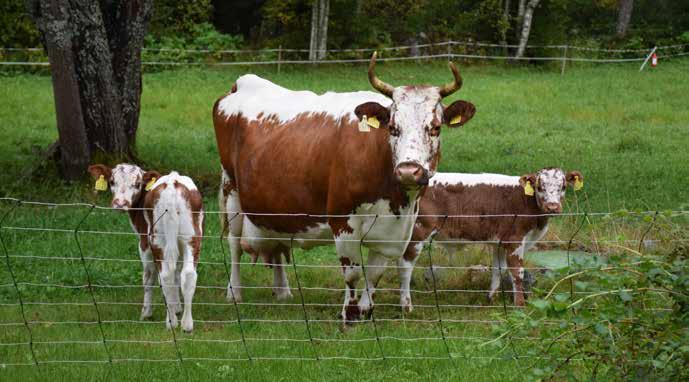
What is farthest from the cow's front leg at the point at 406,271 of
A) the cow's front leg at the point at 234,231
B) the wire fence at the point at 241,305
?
the cow's front leg at the point at 234,231

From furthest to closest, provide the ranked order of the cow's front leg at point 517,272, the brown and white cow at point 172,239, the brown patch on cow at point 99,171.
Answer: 1. the cow's front leg at point 517,272
2. the brown patch on cow at point 99,171
3. the brown and white cow at point 172,239

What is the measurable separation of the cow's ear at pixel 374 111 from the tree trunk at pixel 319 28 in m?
22.8

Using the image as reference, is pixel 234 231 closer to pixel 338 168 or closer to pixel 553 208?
pixel 338 168

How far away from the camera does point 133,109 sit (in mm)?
16953

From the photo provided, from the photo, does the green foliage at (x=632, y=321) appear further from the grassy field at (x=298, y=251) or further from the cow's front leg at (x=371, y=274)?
the cow's front leg at (x=371, y=274)

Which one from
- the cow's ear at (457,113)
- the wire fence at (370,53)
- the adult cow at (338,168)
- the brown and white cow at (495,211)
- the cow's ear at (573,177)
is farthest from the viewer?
the wire fence at (370,53)

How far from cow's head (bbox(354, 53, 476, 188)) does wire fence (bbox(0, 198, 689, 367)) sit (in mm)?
724

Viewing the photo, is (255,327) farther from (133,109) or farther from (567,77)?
(567,77)

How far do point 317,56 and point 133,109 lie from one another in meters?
15.5

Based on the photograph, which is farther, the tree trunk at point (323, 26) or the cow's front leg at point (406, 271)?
the tree trunk at point (323, 26)

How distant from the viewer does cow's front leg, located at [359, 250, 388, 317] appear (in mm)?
9641

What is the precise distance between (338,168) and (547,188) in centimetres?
324

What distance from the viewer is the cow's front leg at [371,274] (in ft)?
31.6

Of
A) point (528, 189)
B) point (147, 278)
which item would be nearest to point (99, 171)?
point (147, 278)
